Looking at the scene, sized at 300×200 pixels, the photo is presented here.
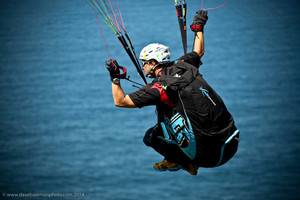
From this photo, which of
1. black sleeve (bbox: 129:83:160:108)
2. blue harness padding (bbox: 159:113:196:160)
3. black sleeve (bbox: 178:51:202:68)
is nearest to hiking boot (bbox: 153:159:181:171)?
blue harness padding (bbox: 159:113:196:160)

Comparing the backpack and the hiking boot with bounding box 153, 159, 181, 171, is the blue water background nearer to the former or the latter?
the hiking boot with bounding box 153, 159, 181, 171

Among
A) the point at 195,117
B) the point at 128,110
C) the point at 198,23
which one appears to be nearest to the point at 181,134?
the point at 195,117

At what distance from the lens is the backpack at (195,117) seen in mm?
4129

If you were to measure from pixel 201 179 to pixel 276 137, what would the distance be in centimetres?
405

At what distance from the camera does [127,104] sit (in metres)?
4.08

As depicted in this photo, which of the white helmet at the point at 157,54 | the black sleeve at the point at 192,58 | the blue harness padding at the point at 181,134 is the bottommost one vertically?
the blue harness padding at the point at 181,134

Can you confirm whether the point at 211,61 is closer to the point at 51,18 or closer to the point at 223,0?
the point at 223,0

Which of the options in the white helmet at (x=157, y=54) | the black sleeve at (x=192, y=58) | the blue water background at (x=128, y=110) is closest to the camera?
the white helmet at (x=157, y=54)

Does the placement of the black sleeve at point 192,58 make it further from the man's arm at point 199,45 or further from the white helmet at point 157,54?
the white helmet at point 157,54

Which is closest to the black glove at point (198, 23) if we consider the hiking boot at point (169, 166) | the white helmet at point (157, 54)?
the white helmet at point (157, 54)

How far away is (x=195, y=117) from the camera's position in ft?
13.8

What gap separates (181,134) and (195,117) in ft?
0.94

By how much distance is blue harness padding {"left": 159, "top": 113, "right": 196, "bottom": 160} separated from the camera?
14.0 ft

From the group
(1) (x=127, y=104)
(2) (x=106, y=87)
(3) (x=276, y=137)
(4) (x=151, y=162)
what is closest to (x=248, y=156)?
(3) (x=276, y=137)
